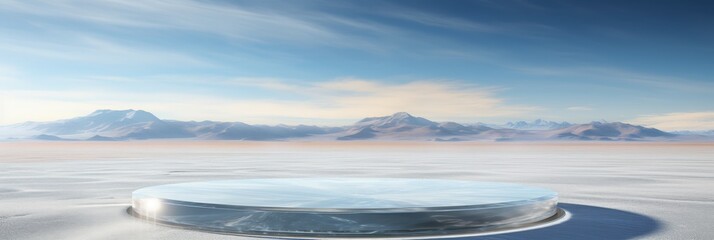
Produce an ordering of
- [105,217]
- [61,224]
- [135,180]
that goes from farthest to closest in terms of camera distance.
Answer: [135,180] < [105,217] < [61,224]

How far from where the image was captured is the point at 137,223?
8820mm

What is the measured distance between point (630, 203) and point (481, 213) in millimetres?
4426

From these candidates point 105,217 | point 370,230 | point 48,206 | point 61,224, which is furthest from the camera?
point 48,206

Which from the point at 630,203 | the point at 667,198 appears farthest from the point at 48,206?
the point at 667,198

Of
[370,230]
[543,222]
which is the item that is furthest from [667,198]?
[370,230]

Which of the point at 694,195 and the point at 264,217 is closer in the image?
the point at 264,217

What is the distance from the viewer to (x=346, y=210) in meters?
7.69

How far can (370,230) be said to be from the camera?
765 cm

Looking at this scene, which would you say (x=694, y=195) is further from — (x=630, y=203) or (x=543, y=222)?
(x=543, y=222)

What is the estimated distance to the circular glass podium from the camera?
7691 millimetres

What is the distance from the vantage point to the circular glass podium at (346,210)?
769cm

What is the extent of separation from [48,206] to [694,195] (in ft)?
35.1

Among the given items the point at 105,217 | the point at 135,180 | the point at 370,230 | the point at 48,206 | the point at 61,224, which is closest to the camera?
the point at 370,230

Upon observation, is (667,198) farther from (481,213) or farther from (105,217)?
(105,217)
